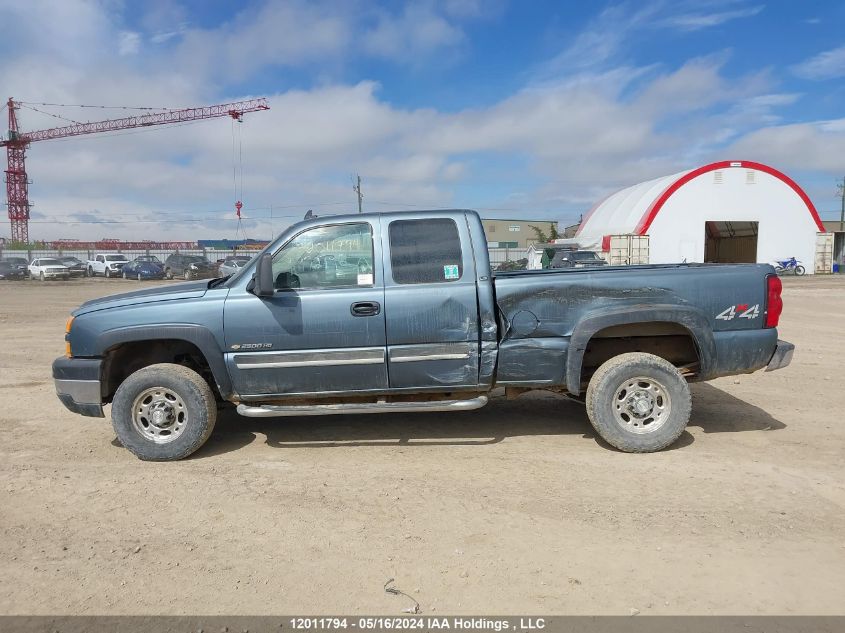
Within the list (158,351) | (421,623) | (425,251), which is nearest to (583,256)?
(425,251)

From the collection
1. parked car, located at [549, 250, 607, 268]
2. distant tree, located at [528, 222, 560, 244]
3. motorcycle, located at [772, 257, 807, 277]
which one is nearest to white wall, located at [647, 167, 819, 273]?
motorcycle, located at [772, 257, 807, 277]

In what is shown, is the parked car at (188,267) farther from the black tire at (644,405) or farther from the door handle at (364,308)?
the black tire at (644,405)

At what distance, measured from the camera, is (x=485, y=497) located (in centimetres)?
401

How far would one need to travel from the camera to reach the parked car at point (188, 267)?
33.8 metres

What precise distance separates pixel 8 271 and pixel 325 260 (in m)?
39.3

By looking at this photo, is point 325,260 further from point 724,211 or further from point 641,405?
point 724,211

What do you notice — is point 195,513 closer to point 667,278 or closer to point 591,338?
point 591,338

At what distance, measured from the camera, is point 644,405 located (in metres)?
4.80

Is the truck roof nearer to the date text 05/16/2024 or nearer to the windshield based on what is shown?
the date text 05/16/2024

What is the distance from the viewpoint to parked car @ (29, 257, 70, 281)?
35.5 meters

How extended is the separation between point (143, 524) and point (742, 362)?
4.57 metres

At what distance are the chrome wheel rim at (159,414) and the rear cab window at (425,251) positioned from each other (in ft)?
6.73

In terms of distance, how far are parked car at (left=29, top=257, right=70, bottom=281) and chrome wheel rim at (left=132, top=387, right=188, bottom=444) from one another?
120 feet

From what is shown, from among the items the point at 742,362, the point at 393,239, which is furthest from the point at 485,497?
the point at 742,362
